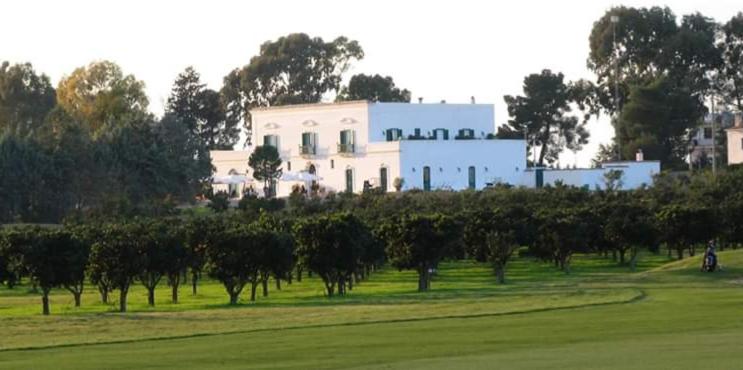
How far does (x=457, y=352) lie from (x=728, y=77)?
10858 cm

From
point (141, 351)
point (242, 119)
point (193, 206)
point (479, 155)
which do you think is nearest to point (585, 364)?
point (141, 351)

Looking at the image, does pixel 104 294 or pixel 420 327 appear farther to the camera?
pixel 104 294

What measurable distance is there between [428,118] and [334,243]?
62.0m

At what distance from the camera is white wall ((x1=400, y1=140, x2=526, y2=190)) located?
113 m

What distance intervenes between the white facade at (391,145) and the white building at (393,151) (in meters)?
0.07

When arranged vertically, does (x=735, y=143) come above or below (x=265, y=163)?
above

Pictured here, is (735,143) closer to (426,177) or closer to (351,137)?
(426,177)

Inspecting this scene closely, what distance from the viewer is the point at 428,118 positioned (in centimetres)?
12025

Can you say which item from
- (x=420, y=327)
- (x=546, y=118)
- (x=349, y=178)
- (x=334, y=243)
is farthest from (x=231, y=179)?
(x=420, y=327)

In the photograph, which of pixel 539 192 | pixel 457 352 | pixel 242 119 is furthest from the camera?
pixel 242 119

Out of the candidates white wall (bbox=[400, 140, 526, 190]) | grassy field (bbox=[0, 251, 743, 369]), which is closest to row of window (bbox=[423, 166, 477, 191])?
white wall (bbox=[400, 140, 526, 190])

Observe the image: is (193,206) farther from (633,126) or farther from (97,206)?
(633,126)

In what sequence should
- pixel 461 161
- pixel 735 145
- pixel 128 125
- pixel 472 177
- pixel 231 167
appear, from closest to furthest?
pixel 128 125 → pixel 461 161 → pixel 472 177 → pixel 231 167 → pixel 735 145

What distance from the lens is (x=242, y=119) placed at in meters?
154
